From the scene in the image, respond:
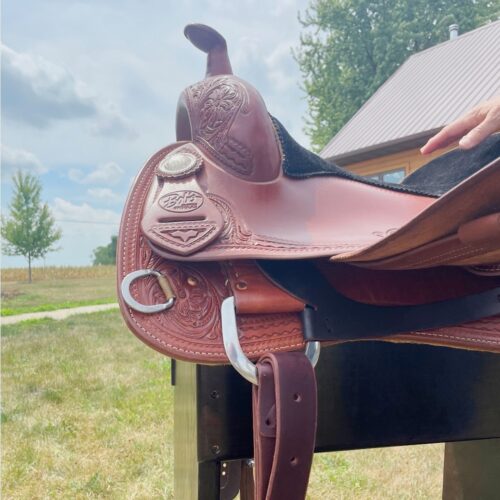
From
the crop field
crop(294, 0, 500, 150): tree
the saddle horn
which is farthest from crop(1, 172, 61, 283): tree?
the saddle horn

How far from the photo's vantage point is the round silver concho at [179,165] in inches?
28.0

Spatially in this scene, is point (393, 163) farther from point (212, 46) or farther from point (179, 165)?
point (179, 165)

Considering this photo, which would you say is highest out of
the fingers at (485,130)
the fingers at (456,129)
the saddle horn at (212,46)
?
the saddle horn at (212,46)

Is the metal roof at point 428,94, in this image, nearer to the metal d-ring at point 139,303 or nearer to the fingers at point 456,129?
the fingers at point 456,129

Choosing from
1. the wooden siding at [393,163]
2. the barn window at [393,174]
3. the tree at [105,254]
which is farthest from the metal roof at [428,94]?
the tree at [105,254]

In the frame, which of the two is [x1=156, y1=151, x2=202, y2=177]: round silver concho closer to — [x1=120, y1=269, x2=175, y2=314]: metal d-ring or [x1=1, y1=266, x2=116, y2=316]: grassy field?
[x1=120, y1=269, x2=175, y2=314]: metal d-ring

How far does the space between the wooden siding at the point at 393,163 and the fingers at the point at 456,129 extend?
503cm

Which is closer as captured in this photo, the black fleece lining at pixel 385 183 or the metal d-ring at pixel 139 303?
the metal d-ring at pixel 139 303

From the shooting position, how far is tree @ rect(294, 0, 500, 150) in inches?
426

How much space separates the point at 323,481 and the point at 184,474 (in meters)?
0.89

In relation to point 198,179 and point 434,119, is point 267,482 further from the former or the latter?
point 434,119

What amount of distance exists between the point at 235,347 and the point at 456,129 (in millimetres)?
610

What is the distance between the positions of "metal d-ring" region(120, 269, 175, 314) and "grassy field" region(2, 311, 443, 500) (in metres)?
1.08

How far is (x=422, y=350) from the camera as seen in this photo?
74 cm
